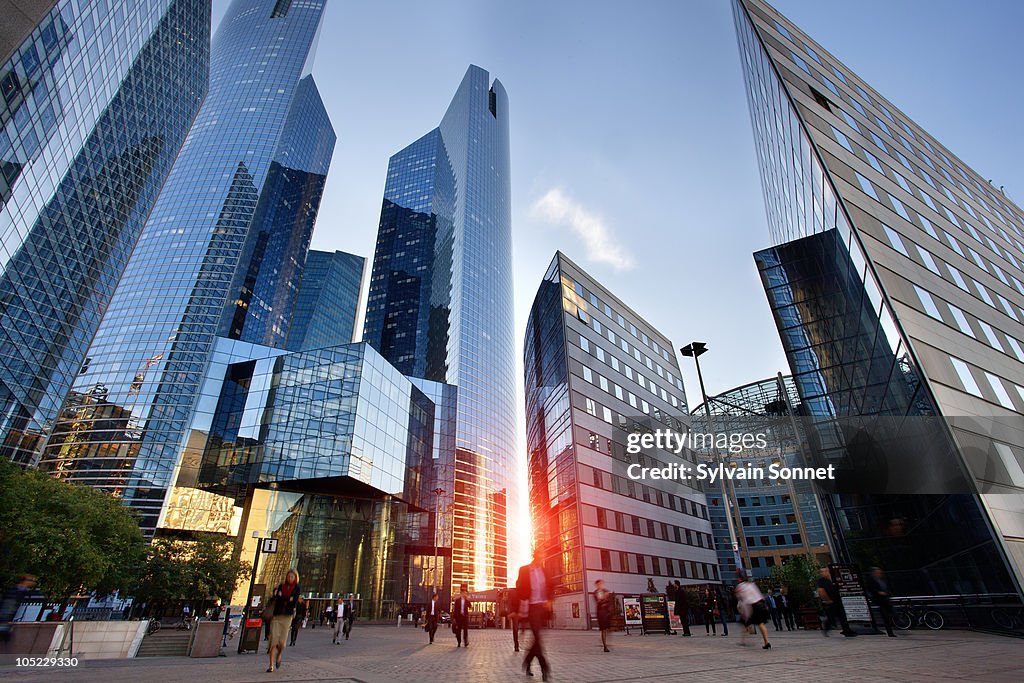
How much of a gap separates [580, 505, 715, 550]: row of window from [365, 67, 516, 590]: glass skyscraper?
41929 mm

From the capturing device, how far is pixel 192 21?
236 feet

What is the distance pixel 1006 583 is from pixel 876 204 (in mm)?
16079

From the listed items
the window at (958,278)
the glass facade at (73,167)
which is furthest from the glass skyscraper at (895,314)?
the glass facade at (73,167)

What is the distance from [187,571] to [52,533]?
67.3ft

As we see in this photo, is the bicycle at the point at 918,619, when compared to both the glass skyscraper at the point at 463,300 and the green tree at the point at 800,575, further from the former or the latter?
the glass skyscraper at the point at 463,300

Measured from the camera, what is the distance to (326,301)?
147 metres

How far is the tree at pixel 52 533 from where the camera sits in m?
23.7

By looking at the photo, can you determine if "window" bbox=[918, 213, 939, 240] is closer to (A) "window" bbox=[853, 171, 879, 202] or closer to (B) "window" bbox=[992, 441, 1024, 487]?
(A) "window" bbox=[853, 171, 879, 202]

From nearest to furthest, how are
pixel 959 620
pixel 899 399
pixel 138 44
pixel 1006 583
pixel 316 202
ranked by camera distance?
pixel 1006 583
pixel 959 620
pixel 899 399
pixel 138 44
pixel 316 202

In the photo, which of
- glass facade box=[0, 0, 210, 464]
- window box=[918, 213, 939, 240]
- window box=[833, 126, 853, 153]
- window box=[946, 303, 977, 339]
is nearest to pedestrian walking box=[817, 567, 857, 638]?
window box=[946, 303, 977, 339]

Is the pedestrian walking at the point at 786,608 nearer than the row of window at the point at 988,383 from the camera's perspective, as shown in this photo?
No

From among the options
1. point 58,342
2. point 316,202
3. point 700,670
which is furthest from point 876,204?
point 316,202

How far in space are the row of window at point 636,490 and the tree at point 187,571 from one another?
1325 inches

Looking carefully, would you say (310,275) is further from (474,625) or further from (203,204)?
(474,625)
